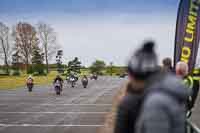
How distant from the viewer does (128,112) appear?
3693 mm

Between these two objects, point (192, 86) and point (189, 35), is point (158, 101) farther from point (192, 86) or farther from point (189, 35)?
point (189, 35)

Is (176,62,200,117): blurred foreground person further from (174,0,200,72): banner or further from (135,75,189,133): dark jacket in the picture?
(135,75,189,133): dark jacket

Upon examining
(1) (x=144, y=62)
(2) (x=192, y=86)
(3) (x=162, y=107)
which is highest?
(1) (x=144, y=62)

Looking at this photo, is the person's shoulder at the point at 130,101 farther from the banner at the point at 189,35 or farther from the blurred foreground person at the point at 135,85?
the banner at the point at 189,35

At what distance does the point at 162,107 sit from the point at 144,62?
36cm

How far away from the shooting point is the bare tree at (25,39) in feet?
331

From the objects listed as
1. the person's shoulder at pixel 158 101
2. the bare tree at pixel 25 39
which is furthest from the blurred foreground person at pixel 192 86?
the bare tree at pixel 25 39

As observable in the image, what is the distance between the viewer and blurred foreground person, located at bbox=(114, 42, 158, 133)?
3.31 metres

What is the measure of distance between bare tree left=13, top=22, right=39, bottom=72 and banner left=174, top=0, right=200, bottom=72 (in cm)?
9080

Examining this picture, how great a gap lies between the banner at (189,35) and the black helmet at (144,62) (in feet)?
25.7

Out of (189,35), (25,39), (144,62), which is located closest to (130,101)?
(144,62)

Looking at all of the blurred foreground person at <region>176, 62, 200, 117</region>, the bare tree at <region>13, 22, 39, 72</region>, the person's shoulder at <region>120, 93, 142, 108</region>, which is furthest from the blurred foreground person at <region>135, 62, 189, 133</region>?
the bare tree at <region>13, 22, 39, 72</region>

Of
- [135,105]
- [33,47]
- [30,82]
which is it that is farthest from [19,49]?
[135,105]

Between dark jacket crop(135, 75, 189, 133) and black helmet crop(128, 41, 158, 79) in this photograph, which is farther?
black helmet crop(128, 41, 158, 79)
